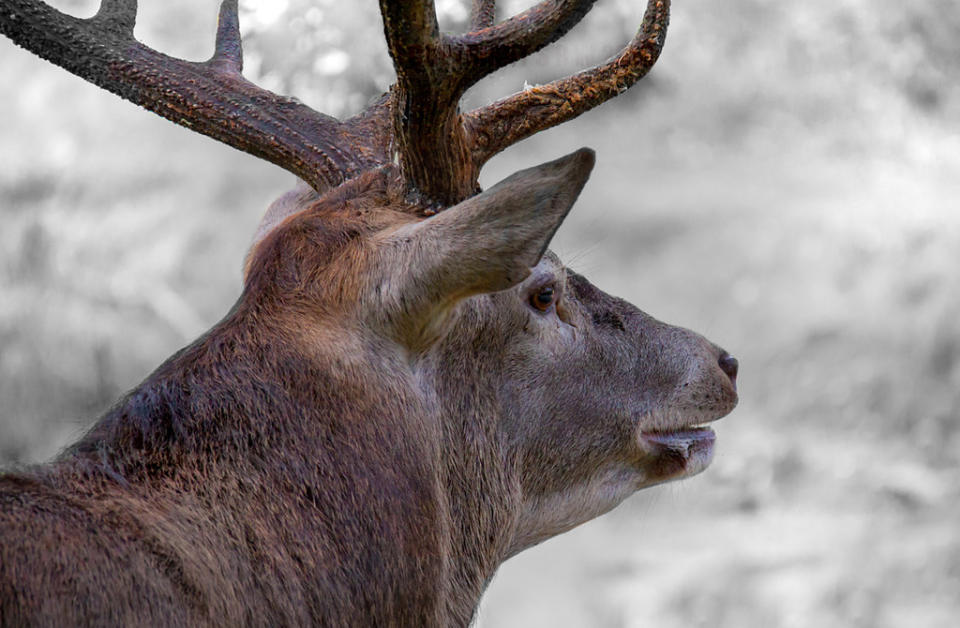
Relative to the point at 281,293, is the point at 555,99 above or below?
above

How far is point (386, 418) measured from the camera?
11.6 ft

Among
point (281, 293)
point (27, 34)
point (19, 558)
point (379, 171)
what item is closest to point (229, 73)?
point (27, 34)

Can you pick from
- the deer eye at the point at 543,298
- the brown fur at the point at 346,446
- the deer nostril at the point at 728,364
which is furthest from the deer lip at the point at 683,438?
the deer eye at the point at 543,298

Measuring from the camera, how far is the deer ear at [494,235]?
339cm

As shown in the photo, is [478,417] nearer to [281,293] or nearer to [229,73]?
[281,293]

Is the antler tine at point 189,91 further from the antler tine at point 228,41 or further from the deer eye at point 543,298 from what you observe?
the deer eye at point 543,298

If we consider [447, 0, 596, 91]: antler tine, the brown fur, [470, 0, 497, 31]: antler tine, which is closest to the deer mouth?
the brown fur

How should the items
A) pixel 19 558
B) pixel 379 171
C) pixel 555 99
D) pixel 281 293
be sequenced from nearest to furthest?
pixel 19 558 < pixel 281 293 < pixel 379 171 < pixel 555 99

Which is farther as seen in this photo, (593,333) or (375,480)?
(593,333)

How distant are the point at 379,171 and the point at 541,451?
3.74 feet

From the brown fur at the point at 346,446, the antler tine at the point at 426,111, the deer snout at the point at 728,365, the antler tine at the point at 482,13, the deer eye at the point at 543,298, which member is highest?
the antler tine at the point at 482,13

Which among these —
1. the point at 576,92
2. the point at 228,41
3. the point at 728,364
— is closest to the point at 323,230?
the point at 576,92

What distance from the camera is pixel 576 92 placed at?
4770mm

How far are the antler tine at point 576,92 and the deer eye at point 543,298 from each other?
2.22 ft
